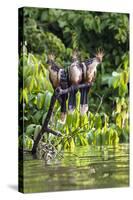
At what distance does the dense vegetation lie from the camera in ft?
26.2

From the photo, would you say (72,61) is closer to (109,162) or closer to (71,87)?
(71,87)

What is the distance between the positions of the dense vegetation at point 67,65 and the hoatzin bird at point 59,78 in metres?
0.05

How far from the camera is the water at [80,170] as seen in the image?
8.01m

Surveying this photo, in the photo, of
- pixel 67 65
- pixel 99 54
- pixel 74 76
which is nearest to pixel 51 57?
pixel 67 65

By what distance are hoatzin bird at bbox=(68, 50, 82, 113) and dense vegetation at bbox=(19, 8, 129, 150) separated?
0.17 ft

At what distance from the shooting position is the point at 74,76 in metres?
8.21

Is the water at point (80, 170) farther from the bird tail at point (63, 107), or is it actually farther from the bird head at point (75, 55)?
the bird head at point (75, 55)

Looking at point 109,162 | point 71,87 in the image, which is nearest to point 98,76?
point 71,87

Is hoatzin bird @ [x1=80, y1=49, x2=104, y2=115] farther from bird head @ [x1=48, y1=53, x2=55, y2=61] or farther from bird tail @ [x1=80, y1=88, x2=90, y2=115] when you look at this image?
bird head @ [x1=48, y1=53, x2=55, y2=61]

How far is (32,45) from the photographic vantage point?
26.2ft

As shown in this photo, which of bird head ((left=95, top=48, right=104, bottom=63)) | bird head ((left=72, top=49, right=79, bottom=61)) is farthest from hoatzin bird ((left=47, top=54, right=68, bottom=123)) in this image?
bird head ((left=95, top=48, right=104, bottom=63))

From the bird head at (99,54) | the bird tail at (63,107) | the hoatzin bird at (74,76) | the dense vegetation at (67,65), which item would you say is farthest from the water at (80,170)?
the bird head at (99,54)

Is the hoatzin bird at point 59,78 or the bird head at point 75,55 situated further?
the bird head at point 75,55

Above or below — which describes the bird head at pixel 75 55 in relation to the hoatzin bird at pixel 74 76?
above
